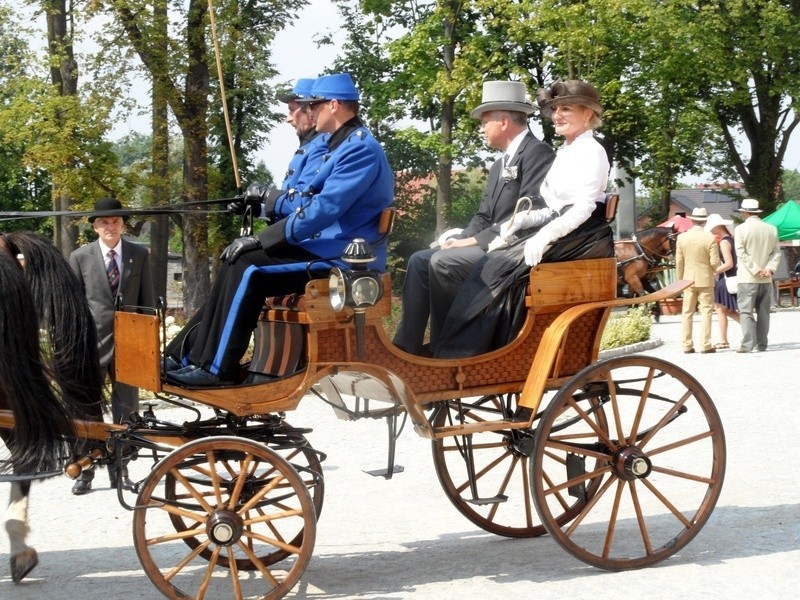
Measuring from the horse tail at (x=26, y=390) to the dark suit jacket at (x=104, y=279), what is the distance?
2.94m

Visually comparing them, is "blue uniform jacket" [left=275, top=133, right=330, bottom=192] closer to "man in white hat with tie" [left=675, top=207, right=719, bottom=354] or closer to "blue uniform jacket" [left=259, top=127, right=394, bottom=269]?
"blue uniform jacket" [left=259, top=127, right=394, bottom=269]

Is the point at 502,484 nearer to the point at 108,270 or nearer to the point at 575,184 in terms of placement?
the point at 575,184

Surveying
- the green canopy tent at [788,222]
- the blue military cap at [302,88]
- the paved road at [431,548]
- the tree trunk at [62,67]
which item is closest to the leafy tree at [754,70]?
the green canopy tent at [788,222]

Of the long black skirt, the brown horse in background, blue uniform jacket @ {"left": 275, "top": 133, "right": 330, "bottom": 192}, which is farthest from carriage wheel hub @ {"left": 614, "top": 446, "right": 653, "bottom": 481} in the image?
the brown horse in background

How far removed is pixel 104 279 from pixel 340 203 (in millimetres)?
3503

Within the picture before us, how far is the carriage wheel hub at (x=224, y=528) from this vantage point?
512 cm

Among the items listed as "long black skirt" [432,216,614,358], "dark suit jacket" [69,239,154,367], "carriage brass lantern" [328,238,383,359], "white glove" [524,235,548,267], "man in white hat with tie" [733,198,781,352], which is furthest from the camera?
"man in white hat with tie" [733,198,781,352]

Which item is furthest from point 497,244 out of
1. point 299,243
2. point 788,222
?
point 788,222

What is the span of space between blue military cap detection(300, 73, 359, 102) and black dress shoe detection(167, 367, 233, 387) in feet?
4.80

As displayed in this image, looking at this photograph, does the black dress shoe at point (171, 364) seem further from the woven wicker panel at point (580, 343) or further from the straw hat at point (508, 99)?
the straw hat at point (508, 99)

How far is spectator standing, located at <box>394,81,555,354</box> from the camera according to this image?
613 centimetres

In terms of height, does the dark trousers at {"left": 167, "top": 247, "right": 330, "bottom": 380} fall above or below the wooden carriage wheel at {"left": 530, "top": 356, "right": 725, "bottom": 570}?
above

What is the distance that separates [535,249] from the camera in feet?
19.3

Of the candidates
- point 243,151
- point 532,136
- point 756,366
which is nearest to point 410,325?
point 532,136
